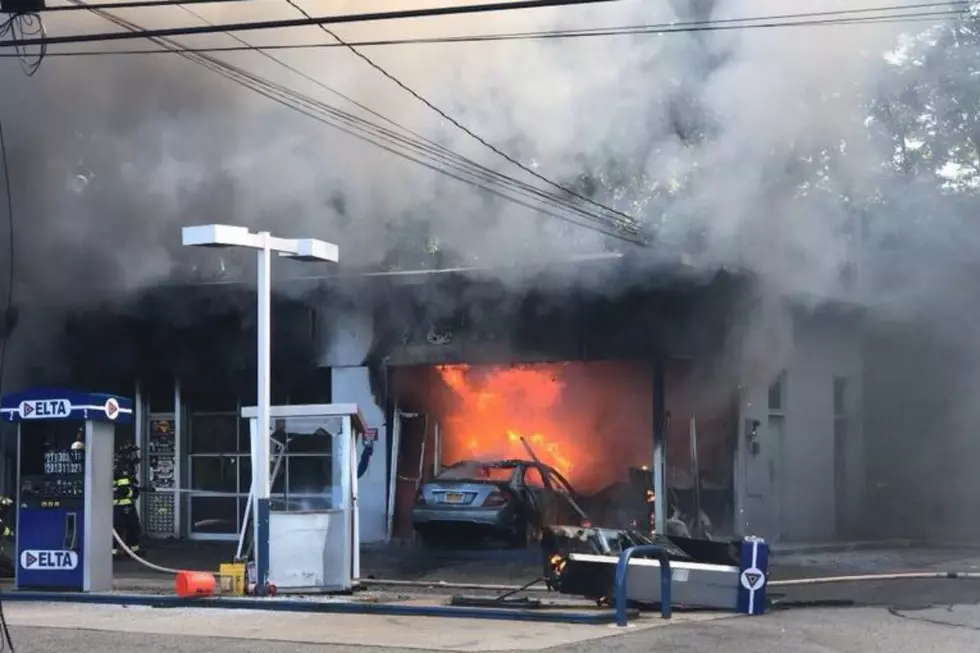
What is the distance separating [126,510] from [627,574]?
753 centimetres

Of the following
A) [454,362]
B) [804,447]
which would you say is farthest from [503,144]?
[804,447]

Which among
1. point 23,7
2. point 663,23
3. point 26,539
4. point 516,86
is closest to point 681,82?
point 663,23

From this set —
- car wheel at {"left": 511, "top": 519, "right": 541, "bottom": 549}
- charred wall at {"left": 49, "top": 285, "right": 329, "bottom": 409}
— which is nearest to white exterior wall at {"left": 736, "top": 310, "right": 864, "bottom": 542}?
car wheel at {"left": 511, "top": 519, "right": 541, "bottom": 549}

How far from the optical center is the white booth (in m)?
10.7

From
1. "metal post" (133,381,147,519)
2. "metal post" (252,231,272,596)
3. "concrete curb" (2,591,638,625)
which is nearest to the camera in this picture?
"concrete curb" (2,591,638,625)

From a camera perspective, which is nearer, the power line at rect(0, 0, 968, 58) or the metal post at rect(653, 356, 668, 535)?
the power line at rect(0, 0, 968, 58)

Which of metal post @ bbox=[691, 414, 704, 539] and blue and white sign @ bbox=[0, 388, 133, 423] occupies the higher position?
blue and white sign @ bbox=[0, 388, 133, 423]

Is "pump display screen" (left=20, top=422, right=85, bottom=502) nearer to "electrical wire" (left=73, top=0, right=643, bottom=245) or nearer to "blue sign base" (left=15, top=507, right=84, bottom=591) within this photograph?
"blue sign base" (left=15, top=507, right=84, bottom=591)

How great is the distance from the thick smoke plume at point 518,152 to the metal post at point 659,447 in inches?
68.0

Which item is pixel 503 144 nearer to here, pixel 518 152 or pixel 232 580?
pixel 518 152

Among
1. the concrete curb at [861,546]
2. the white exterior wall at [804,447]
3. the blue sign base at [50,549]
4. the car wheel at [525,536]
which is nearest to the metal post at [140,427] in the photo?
the car wheel at [525,536]

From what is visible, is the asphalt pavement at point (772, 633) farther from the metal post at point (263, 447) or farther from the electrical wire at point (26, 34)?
the electrical wire at point (26, 34)

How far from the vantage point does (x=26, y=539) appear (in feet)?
36.2

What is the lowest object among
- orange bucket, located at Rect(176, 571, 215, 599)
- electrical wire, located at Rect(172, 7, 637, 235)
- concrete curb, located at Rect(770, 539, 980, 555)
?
concrete curb, located at Rect(770, 539, 980, 555)
